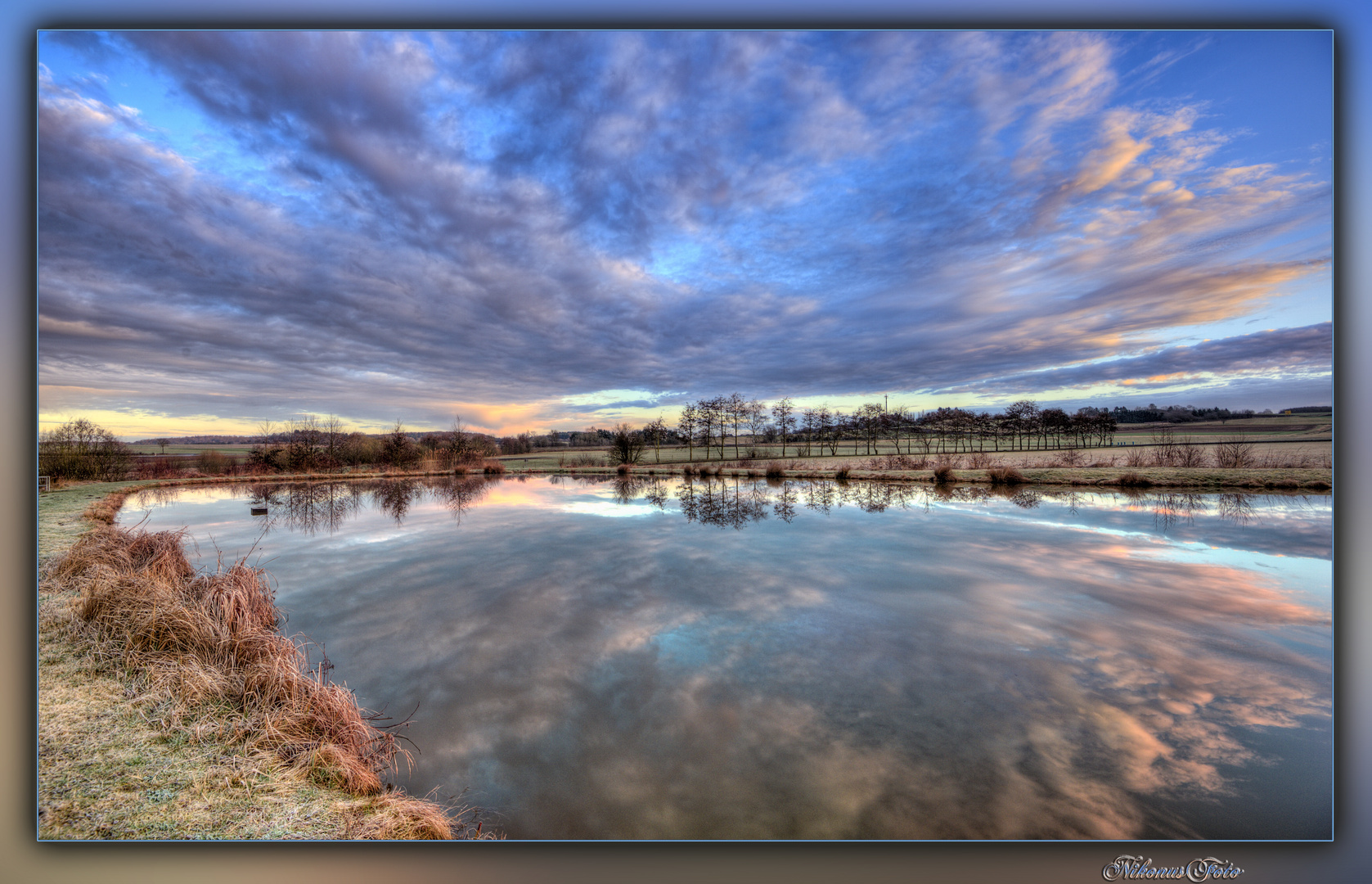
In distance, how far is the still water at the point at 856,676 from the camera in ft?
8.13

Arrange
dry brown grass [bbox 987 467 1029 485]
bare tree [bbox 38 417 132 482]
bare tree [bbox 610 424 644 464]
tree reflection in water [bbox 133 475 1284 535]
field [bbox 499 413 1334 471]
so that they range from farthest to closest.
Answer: bare tree [bbox 610 424 644 464], dry brown grass [bbox 987 467 1029 485], tree reflection in water [bbox 133 475 1284 535], field [bbox 499 413 1334 471], bare tree [bbox 38 417 132 482]

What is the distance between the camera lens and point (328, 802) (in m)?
2.30

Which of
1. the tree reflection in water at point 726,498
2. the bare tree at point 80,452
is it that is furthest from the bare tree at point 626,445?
the bare tree at point 80,452

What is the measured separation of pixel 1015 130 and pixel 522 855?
7.46m

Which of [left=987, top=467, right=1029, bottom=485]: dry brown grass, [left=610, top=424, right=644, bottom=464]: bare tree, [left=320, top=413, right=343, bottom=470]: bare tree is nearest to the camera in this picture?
[left=320, top=413, right=343, bottom=470]: bare tree

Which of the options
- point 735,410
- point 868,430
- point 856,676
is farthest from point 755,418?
point 856,676

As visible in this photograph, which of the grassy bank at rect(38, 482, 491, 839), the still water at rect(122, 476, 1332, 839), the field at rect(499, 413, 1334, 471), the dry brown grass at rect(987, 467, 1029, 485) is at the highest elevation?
the field at rect(499, 413, 1334, 471)

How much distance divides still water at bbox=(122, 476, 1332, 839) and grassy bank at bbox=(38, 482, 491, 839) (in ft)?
1.66

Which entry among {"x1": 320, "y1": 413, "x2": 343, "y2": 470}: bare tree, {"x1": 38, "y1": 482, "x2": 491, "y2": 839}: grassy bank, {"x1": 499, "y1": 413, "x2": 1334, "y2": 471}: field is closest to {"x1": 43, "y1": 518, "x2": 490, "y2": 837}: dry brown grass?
{"x1": 38, "y1": 482, "x2": 491, "y2": 839}: grassy bank

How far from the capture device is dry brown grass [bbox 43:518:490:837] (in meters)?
2.46

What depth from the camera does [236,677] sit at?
3150 millimetres

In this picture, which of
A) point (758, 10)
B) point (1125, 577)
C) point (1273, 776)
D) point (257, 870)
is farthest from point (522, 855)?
point (1125, 577)

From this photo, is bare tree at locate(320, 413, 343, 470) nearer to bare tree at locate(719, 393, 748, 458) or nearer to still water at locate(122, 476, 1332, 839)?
still water at locate(122, 476, 1332, 839)

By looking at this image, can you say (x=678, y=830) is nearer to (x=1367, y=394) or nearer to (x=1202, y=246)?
(x=1367, y=394)
